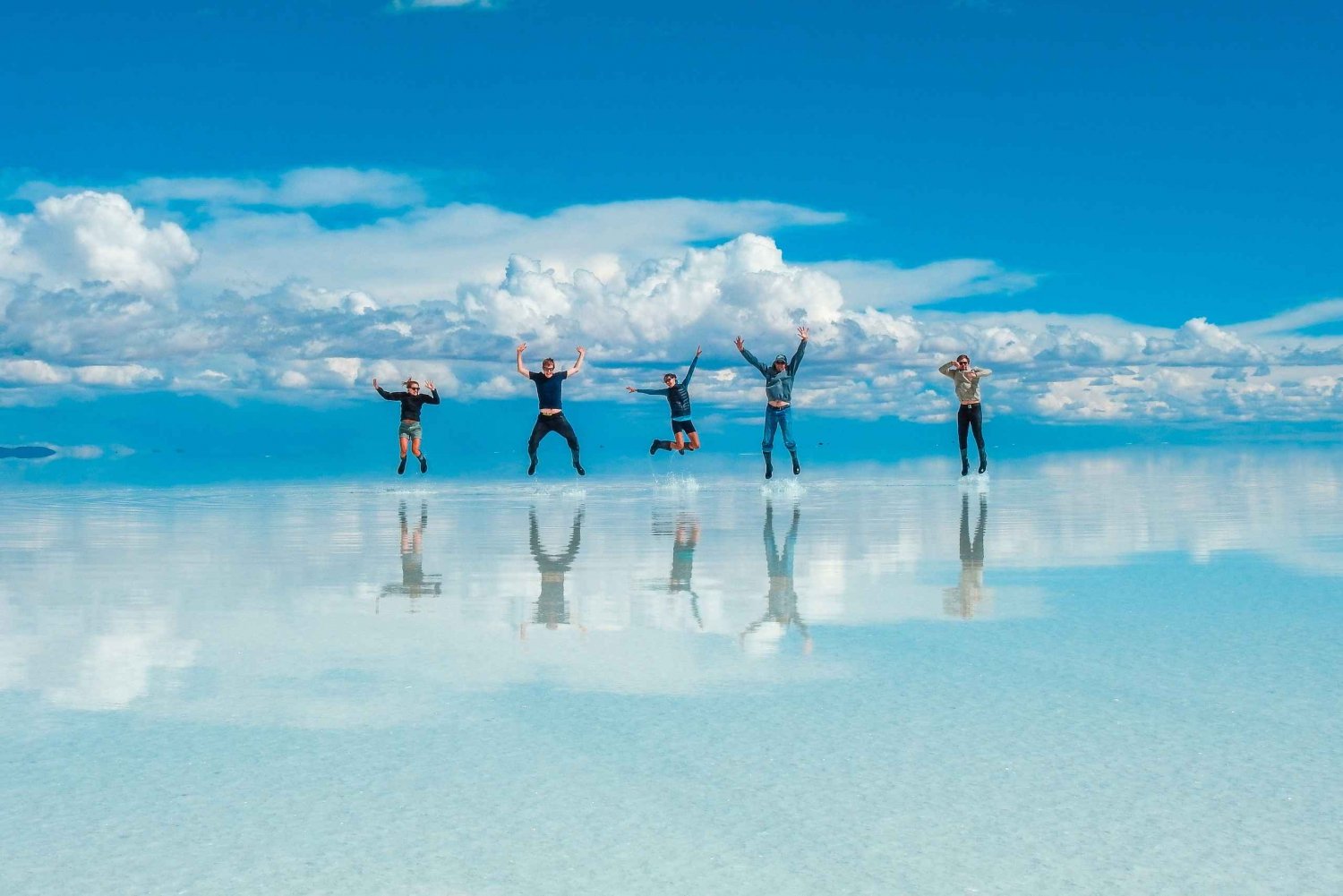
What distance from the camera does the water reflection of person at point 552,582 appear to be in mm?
8461

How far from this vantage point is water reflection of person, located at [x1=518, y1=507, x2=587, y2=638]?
27.8 ft

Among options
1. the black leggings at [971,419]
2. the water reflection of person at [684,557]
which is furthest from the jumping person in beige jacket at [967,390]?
the water reflection of person at [684,557]

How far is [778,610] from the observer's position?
892 centimetres

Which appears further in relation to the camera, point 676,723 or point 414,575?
point 414,575

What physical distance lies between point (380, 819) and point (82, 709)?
2.49 metres

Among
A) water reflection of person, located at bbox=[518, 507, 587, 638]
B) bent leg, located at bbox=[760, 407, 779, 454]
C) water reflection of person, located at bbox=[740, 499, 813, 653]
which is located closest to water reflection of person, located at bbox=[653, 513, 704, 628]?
water reflection of person, located at bbox=[740, 499, 813, 653]

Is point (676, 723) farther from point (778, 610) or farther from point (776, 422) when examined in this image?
point (776, 422)

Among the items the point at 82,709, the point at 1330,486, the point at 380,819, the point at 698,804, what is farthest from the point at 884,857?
the point at 1330,486

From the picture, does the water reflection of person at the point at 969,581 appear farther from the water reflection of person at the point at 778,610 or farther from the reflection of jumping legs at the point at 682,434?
the reflection of jumping legs at the point at 682,434

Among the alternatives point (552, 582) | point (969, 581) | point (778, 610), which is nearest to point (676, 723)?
point (778, 610)

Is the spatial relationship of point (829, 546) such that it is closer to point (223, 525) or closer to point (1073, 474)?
point (223, 525)

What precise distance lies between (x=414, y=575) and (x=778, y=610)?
398 centimetres

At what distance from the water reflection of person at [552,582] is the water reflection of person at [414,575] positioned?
3.17 ft

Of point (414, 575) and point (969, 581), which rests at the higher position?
point (414, 575)
